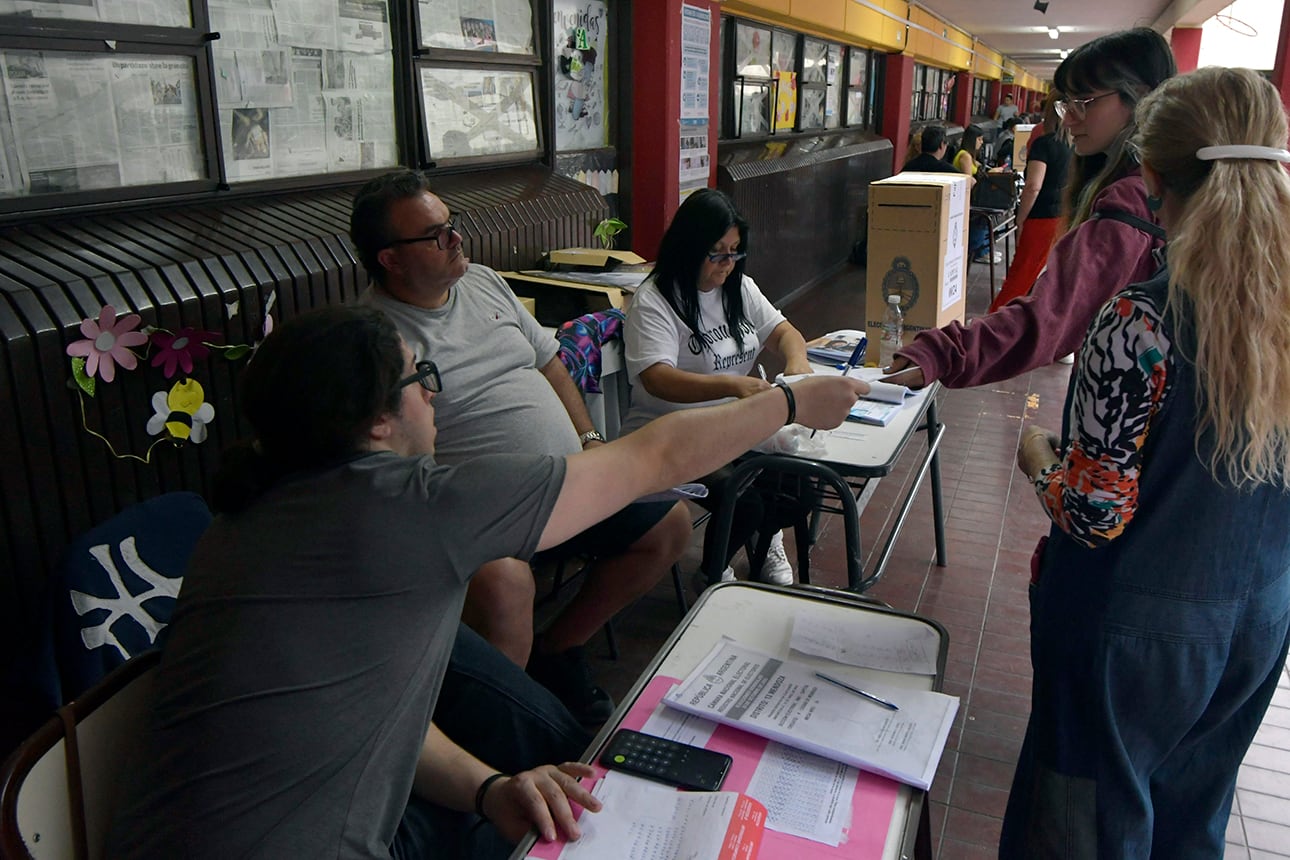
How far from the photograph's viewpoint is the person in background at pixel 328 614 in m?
1.03

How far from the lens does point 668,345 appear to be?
275 centimetres

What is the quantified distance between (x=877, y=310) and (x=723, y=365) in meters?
1.55

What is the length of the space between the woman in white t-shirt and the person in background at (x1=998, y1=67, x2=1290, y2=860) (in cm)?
125

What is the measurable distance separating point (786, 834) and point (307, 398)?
736 millimetres

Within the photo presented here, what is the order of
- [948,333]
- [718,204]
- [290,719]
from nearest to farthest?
[290,719] → [948,333] → [718,204]

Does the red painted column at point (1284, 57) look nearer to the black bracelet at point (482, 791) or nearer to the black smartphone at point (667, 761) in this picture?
the black smartphone at point (667, 761)

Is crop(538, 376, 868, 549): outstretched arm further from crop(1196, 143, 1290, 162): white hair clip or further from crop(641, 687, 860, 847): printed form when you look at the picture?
crop(1196, 143, 1290, 162): white hair clip

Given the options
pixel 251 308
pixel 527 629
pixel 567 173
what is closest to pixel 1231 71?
pixel 527 629

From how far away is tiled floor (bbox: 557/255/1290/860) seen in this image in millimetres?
2176

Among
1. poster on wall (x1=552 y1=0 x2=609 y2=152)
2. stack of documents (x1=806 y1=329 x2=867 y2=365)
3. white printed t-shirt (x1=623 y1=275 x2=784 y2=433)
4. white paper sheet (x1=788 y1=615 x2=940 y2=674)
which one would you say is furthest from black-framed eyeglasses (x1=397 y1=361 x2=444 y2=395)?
poster on wall (x1=552 y1=0 x2=609 y2=152)

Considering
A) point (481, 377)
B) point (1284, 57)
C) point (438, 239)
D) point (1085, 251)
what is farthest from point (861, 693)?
point (1284, 57)

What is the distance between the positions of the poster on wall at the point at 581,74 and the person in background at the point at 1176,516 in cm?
322

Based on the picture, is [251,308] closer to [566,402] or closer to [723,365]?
[566,402]

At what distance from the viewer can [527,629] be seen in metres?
2.28
